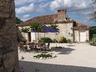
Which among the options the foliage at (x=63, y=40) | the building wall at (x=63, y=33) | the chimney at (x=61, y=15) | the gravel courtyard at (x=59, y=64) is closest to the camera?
the gravel courtyard at (x=59, y=64)

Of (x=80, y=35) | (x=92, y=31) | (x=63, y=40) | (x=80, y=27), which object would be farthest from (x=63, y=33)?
(x=92, y=31)

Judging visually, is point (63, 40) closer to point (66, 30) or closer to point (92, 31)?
point (66, 30)

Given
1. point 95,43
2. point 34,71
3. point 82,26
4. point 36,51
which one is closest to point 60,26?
point 82,26

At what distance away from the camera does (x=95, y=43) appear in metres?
30.9

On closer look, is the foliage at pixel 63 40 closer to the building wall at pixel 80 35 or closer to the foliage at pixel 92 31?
the building wall at pixel 80 35

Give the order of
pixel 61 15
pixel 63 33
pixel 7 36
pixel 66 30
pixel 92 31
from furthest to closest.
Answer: pixel 61 15 → pixel 92 31 → pixel 63 33 → pixel 66 30 → pixel 7 36

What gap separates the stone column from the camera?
279 centimetres

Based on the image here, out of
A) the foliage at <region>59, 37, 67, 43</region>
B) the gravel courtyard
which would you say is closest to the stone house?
the foliage at <region>59, 37, 67, 43</region>

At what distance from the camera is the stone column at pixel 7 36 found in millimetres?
2787

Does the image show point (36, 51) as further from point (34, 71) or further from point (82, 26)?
point (82, 26)

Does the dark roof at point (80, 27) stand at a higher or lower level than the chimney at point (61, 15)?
lower

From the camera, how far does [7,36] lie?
2.82 meters

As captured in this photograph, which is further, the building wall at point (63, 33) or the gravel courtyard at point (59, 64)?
the building wall at point (63, 33)

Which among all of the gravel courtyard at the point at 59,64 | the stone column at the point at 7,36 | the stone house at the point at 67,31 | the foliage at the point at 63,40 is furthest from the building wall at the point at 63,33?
the stone column at the point at 7,36
